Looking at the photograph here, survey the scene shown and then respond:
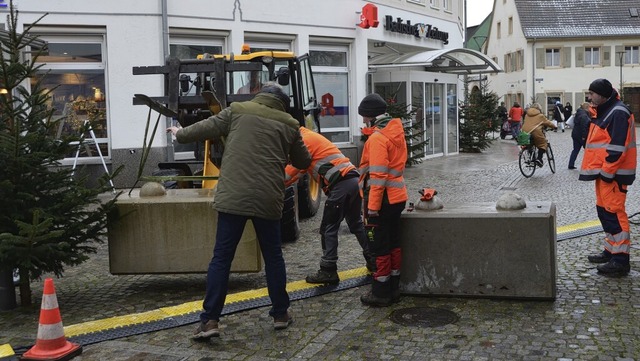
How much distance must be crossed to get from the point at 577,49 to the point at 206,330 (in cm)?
5328

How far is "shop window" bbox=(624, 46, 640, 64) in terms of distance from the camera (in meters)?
53.8

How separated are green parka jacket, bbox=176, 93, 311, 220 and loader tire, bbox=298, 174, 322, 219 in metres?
5.27

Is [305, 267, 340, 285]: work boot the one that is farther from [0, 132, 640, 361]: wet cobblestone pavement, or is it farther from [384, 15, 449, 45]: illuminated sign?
[384, 15, 449, 45]: illuminated sign

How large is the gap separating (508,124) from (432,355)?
30592 mm

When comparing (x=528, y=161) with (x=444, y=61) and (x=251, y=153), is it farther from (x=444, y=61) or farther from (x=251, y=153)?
(x=251, y=153)

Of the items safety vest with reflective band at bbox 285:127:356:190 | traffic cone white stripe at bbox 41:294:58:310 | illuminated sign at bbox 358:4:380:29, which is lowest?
traffic cone white stripe at bbox 41:294:58:310

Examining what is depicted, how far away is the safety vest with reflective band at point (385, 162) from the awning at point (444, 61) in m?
13.3

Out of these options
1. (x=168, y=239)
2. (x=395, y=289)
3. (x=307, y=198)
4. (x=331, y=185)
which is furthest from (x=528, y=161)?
(x=168, y=239)

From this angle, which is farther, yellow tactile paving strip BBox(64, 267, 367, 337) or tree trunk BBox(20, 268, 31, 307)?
tree trunk BBox(20, 268, 31, 307)

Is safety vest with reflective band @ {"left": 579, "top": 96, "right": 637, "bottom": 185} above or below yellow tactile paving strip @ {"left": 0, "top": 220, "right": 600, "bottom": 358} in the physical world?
above

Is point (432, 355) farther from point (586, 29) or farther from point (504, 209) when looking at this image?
point (586, 29)

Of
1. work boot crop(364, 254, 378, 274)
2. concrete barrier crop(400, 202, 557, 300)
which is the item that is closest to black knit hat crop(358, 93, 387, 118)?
concrete barrier crop(400, 202, 557, 300)

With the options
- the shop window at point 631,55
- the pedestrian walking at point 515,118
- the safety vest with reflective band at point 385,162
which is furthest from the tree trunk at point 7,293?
the shop window at point 631,55

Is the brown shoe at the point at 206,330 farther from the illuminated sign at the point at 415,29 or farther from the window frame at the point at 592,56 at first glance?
the window frame at the point at 592,56
